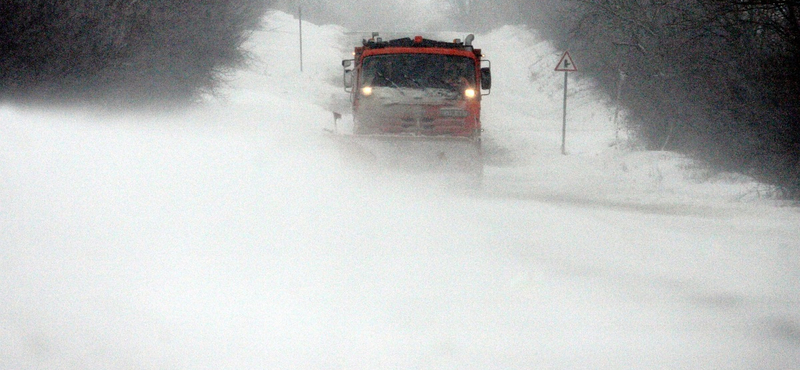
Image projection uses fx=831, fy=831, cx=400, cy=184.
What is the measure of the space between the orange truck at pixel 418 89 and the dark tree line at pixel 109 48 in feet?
15.9

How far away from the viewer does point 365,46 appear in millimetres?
13023

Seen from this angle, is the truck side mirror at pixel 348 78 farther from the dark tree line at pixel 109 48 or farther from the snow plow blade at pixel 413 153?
the dark tree line at pixel 109 48

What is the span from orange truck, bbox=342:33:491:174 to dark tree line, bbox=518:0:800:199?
3356 mm

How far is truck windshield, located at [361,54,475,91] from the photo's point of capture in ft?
41.4

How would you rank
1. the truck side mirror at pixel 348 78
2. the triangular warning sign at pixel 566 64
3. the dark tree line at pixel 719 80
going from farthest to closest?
the triangular warning sign at pixel 566 64 < the truck side mirror at pixel 348 78 < the dark tree line at pixel 719 80

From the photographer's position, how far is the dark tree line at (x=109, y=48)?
1252 cm

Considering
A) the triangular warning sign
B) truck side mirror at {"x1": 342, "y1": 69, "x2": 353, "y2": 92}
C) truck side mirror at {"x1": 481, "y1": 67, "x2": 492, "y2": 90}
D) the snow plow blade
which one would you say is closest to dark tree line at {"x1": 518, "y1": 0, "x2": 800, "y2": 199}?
the triangular warning sign

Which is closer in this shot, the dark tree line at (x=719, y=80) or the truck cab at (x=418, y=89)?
the dark tree line at (x=719, y=80)

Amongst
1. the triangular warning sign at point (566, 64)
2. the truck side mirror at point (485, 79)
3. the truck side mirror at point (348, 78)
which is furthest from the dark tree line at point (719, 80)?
the truck side mirror at point (348, 78)

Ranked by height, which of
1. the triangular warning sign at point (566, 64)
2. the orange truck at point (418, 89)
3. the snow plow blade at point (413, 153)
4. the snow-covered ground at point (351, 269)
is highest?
the triangular warning sign at point (566, 64)

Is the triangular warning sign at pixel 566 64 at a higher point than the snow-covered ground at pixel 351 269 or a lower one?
higher

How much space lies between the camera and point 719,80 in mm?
12711

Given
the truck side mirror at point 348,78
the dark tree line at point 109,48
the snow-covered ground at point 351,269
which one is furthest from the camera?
the truck side mirror at point 348,78

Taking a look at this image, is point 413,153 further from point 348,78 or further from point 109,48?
point 109,48
